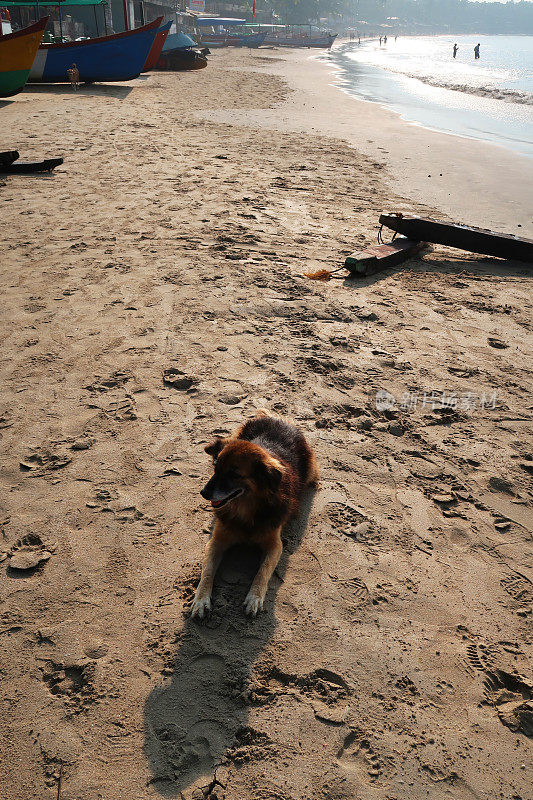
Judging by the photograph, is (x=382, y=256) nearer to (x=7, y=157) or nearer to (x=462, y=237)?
(x=462, y=237)

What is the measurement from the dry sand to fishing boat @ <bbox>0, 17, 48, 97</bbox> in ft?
40.9

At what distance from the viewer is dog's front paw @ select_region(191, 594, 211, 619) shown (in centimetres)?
280

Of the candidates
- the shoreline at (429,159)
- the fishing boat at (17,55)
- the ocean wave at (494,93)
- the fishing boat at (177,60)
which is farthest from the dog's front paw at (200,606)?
the fishing boat at (177,60)

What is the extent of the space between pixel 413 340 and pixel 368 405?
49.6 inches

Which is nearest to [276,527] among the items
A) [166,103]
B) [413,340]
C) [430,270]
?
[413,340]

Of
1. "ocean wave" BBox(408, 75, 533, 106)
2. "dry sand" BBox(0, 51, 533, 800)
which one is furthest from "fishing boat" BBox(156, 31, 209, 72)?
"dry sand" BBox(0, 51, 533, 800)

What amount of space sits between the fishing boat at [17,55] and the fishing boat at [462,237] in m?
14.1

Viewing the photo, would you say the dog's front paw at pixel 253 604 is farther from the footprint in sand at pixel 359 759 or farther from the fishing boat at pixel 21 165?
the fishing boat at pixel 21 165

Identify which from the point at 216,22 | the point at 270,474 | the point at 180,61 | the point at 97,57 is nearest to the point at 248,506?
the point at 270,474

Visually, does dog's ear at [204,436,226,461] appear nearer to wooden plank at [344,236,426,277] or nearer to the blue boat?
wooden plank at [344,236,426,277]

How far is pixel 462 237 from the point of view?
7.31 metres

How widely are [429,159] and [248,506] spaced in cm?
1231

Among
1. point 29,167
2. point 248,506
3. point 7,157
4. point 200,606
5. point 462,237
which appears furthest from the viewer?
point 29,167

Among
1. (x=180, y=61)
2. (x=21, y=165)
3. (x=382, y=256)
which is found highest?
(x=180, y=61)
